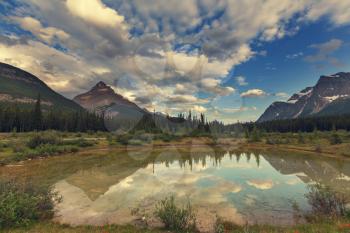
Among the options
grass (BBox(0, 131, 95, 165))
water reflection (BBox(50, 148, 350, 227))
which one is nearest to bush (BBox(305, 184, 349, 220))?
water reflection (BBox(50, 148, 350, 227))

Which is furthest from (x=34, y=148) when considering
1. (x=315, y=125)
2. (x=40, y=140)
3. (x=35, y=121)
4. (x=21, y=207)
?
(x=315, y=125)

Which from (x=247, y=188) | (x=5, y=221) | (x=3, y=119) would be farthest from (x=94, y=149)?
(x=3, y=119)

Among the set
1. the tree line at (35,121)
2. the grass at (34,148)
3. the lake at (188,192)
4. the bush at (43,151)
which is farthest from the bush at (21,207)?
the tree line at (35,121)

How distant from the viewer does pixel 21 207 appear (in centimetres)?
1439

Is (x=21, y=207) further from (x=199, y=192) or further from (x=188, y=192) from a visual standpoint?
(x=199, y=192)

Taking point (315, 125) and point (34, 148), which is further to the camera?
point (315, 125)

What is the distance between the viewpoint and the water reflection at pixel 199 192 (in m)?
18.0

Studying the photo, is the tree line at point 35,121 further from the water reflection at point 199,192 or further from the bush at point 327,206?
the bush at point 327,206

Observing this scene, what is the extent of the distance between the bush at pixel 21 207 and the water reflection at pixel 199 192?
1.23 m

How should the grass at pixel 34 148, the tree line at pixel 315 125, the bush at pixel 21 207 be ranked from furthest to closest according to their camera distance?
1. the tree line at pixel 315 125
2. the grass at pixel 34 148
3. the bush at pixel 21 207

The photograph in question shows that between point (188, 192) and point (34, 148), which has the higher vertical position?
point (34, 148)

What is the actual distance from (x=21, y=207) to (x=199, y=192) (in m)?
17.2

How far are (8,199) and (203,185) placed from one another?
21114 millimetres

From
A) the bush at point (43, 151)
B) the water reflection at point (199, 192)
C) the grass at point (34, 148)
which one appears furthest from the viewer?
the bush at point (43, 151)
